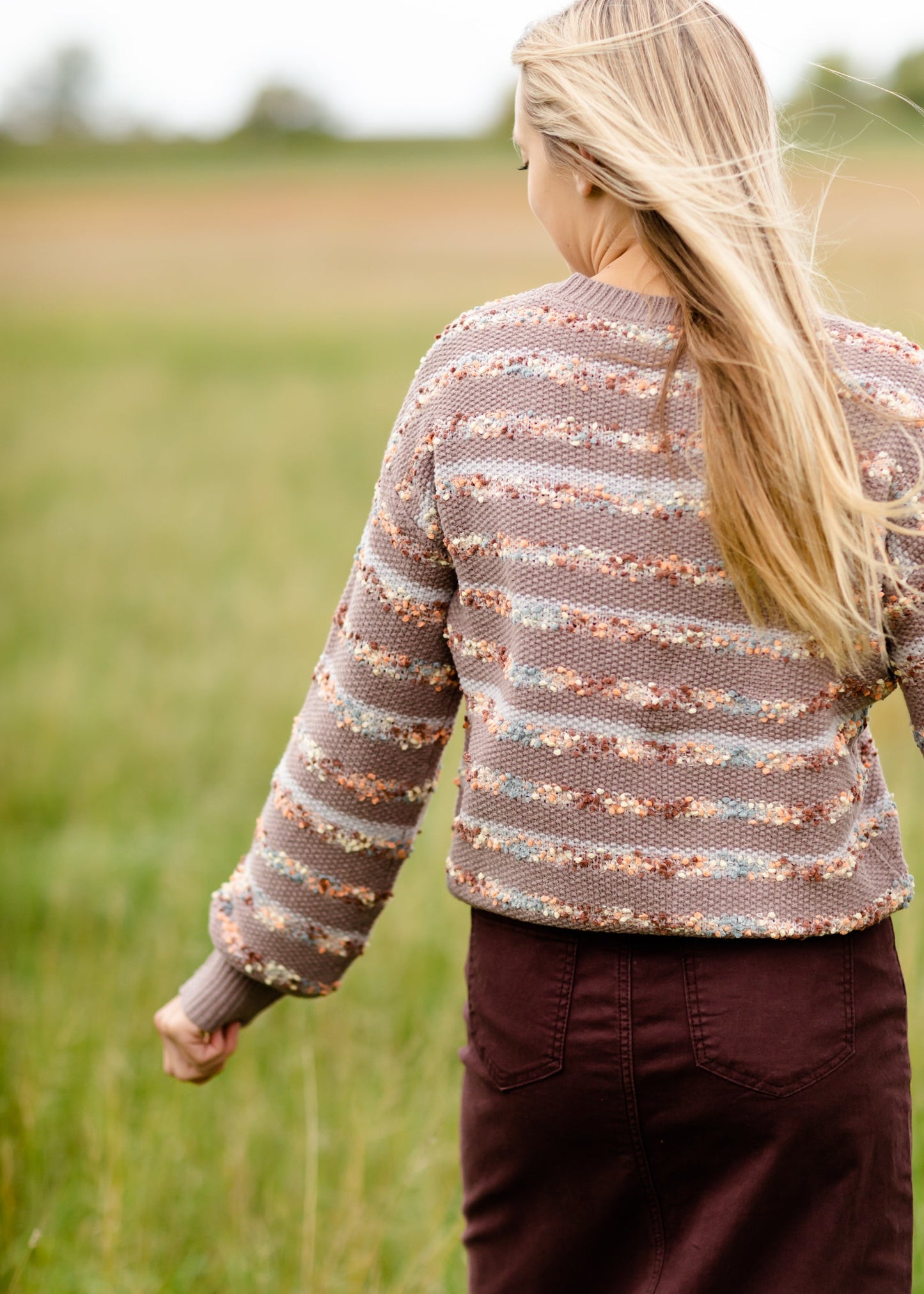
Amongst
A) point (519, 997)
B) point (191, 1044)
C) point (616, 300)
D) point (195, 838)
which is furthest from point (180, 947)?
point (616, 300)

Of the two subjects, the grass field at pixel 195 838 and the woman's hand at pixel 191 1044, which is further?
the grass field at pixel 195 838

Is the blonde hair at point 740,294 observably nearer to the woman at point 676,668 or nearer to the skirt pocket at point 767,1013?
the woman at point 676,668

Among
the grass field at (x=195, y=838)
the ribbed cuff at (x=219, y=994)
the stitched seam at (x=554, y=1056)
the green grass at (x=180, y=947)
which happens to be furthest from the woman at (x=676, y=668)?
the green grass at (x=180, y=947)

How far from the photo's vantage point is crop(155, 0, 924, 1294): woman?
112 cm

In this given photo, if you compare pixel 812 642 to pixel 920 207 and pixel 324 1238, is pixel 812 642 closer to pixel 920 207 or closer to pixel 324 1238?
pixel 920 207

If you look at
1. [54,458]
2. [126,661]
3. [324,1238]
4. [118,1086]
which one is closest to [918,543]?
[324,1238]

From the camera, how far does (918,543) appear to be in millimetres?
1150

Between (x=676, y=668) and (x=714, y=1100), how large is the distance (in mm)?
392

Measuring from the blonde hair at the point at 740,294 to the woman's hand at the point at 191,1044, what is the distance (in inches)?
33.5

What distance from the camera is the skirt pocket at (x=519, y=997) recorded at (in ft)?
4.02

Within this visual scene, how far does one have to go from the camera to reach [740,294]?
3.58ft

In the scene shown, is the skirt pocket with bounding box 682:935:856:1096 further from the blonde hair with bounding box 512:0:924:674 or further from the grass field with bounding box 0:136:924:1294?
the grass field with bounding box 0:136:924:1294

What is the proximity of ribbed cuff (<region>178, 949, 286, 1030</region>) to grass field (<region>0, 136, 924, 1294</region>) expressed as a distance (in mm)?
511

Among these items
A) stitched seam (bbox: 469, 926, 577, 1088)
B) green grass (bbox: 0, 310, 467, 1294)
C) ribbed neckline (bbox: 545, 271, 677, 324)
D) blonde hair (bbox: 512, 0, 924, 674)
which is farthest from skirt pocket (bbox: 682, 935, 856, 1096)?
green grass (bbox: 0, 310, 467, 1294)
